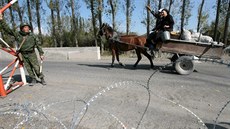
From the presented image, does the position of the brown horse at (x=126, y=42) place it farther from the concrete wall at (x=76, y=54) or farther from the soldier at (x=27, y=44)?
the concrete wall at (x=76, y=54)

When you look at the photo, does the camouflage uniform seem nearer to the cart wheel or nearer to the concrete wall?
the cart wheel

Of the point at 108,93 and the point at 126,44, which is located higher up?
the point at 126,44

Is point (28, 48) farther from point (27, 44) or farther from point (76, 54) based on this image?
point (76, 54)

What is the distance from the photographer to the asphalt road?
4082mm

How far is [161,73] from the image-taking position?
860cm

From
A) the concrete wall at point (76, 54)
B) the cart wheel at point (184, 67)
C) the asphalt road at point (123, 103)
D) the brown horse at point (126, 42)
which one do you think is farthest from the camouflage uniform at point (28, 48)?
the concrete wall at point (76, 54)

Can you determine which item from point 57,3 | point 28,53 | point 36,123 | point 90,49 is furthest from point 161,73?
point 57,3

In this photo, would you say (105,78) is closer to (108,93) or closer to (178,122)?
(108,93)

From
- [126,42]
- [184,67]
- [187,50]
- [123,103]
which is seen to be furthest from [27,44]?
[184,67]

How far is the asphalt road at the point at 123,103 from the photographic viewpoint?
13.4 feet

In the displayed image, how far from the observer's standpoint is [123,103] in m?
5.19

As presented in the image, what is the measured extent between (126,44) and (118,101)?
4876 millimetres

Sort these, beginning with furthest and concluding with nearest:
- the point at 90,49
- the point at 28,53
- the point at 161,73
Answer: the point at 90,49, the point at 161,73, the point at 28,53

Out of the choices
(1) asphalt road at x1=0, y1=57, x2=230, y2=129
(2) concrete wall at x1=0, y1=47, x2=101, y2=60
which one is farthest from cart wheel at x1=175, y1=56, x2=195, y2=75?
(2) concrete wall at x1=0, y1=47, x2=101, y2=60
